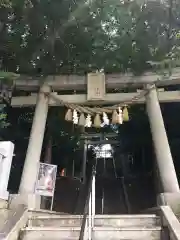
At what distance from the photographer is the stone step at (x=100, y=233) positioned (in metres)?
5.11

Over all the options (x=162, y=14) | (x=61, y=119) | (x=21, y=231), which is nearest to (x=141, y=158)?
(x=61, y=119)

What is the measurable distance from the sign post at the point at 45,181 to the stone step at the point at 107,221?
4.14 ft

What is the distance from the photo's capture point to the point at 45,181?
7.48 metres

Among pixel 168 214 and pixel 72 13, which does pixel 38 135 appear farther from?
pixel 168 214

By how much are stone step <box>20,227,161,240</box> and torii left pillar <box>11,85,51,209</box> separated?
146cm

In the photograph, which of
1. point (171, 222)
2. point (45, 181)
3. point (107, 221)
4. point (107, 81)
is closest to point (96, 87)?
point (107, 81)

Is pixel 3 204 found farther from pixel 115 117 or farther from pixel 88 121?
pixel 115 117

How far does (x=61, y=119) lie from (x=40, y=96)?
1.59 m

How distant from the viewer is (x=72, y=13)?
7297 mm

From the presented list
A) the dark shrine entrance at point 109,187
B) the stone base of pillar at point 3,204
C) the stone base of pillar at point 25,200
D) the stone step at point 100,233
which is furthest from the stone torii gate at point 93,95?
the dark shrine entrance at point 109,187

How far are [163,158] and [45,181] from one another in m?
3.07

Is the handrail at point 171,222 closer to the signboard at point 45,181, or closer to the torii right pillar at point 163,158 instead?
the torii right pillar at point 163,158

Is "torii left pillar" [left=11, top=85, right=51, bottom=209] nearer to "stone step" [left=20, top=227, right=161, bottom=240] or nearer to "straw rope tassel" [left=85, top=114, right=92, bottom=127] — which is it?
"straw rope tassel" [left=85, top=114, right=92, bottom=127]

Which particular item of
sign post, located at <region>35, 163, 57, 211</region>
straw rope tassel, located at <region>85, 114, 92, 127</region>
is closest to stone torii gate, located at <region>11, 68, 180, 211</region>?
sign post, located at <region>35, 163, 57, 211</region>
